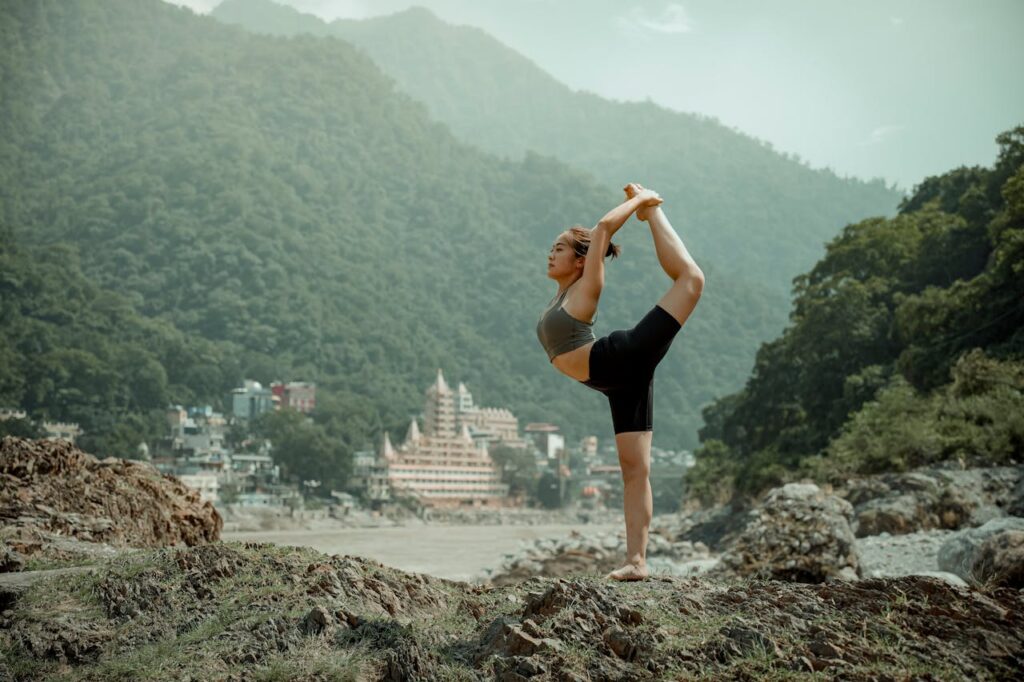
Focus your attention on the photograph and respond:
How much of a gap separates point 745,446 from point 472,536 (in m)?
22.6

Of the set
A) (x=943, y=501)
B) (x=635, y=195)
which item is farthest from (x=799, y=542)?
(x=943, y=501)

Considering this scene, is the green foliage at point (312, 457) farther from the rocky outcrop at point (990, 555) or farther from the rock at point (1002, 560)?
the rock at point (1002, 560)

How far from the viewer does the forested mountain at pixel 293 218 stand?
333ft

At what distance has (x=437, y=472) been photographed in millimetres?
80438

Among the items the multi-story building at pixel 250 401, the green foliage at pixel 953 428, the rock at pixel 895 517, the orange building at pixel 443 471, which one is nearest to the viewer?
the rock at pixel 895 517

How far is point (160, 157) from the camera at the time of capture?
127750 mm

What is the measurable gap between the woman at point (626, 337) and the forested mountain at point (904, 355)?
435 inches

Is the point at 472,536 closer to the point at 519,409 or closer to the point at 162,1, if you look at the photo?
the point at 519,409

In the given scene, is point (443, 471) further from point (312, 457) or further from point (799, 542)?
point (799, 542)

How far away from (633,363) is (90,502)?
175 inches

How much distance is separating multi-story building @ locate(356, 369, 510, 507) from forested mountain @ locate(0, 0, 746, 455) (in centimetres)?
499

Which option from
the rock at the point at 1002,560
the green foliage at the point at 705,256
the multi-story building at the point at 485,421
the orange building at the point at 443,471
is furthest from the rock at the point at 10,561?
the green foliage at the point at 705,256

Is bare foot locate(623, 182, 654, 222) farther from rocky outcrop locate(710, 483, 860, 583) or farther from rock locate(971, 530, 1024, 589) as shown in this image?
rocky outcrop locate(710, 483, 860, 583)

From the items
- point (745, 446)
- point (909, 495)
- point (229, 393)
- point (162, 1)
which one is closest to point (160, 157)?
point (229, 393)
